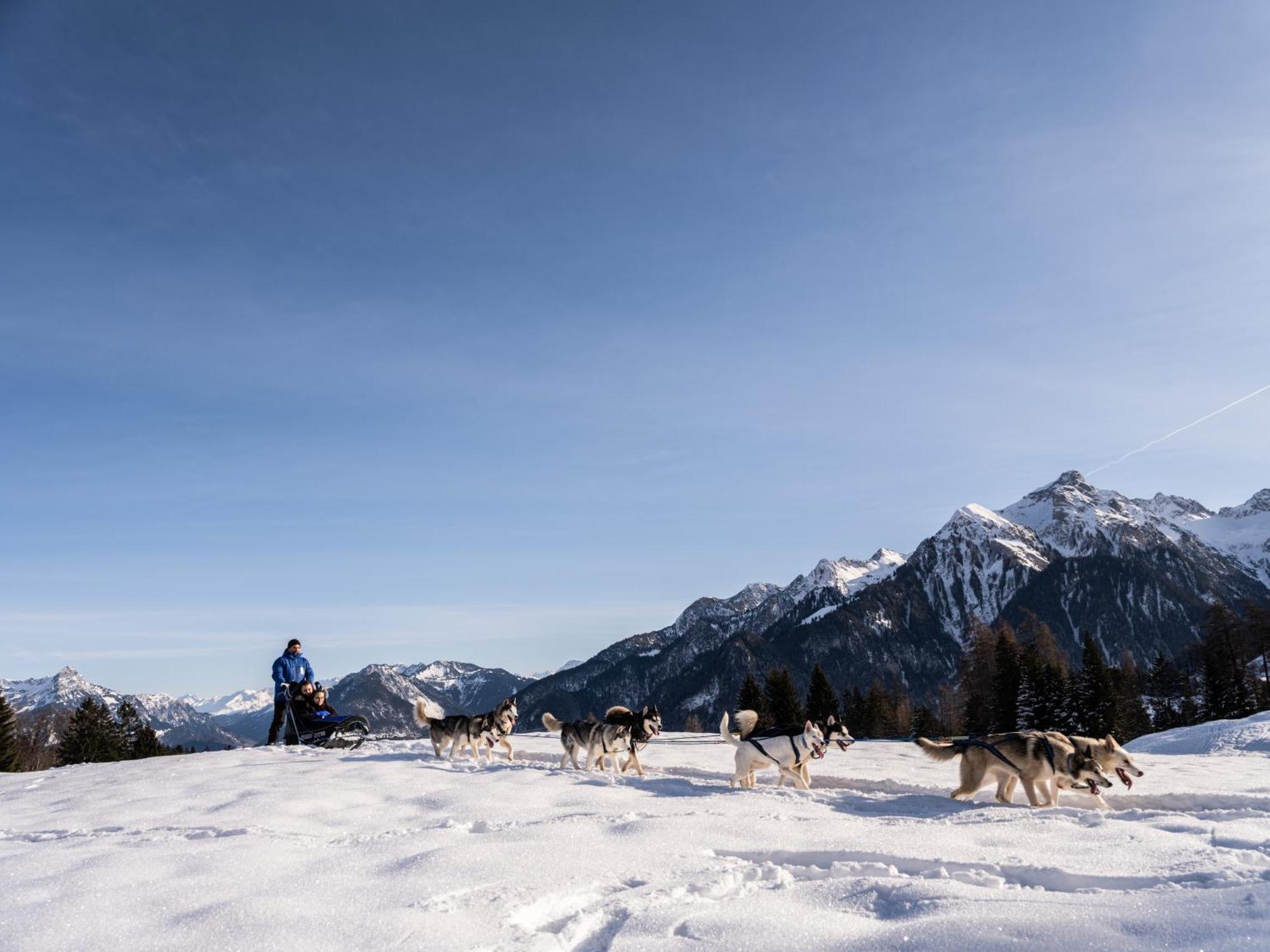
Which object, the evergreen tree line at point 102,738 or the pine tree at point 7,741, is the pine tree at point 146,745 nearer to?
the evergreen tree line at point 102,738

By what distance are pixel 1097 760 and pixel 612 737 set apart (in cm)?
789

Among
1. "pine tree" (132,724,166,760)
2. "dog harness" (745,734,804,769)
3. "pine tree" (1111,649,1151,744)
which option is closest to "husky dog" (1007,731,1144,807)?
"dog harness" (745,734,804,769)

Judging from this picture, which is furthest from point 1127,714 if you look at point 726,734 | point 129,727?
point 129,727

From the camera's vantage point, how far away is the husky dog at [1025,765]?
940 centimetres

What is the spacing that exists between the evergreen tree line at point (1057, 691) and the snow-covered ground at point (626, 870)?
118ft

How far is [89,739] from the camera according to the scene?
196ft

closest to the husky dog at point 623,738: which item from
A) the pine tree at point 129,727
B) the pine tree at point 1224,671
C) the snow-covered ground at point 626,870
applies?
the snow-covered ground at point 626,870

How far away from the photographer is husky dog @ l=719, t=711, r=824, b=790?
11.8 m

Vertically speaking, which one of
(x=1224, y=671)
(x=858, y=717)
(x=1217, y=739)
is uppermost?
(x=1224, y=671)

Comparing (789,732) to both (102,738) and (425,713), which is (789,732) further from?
(102,738)

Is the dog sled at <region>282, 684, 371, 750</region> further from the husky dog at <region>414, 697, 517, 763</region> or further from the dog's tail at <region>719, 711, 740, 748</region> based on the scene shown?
the dog's tail at <region>719, 711, 740, 748</region>

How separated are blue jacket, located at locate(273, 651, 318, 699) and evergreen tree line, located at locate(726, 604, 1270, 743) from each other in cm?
2841

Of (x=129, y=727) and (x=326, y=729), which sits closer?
(x=326, y=729)

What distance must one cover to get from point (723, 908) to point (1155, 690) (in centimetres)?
10574
